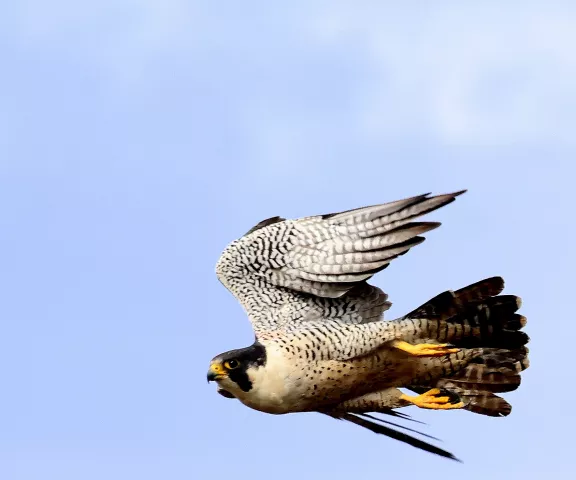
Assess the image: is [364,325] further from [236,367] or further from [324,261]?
[236,367]

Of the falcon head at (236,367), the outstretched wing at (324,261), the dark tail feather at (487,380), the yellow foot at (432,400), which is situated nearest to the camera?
the falcon head at (236,367)

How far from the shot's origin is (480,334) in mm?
15570

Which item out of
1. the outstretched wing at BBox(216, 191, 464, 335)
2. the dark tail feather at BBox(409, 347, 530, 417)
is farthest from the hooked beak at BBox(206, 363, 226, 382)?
the dark tail feather at BBox(409, 347, 530, 417)

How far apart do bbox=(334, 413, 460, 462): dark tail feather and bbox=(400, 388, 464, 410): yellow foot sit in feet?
1.21

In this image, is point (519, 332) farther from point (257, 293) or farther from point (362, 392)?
point (257, 293)

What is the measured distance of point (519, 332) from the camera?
15609 mm

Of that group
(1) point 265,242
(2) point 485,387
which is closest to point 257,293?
(1) point 265,242

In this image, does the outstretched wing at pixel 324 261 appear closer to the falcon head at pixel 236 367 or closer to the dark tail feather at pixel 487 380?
the falcon head at pixel 236 367

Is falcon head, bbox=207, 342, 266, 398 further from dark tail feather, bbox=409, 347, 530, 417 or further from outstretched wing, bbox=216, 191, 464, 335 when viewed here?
dark tail feather, bbox=409, 347, 530, 417

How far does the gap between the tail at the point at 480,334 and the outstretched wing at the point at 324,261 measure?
61cm

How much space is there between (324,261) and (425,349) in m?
1.47

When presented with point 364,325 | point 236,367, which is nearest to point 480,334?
point 364,325

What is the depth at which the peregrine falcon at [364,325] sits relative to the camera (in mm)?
14844

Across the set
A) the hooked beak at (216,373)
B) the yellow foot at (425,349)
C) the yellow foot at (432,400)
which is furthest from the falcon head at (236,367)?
the yellow foot at (432,400)
